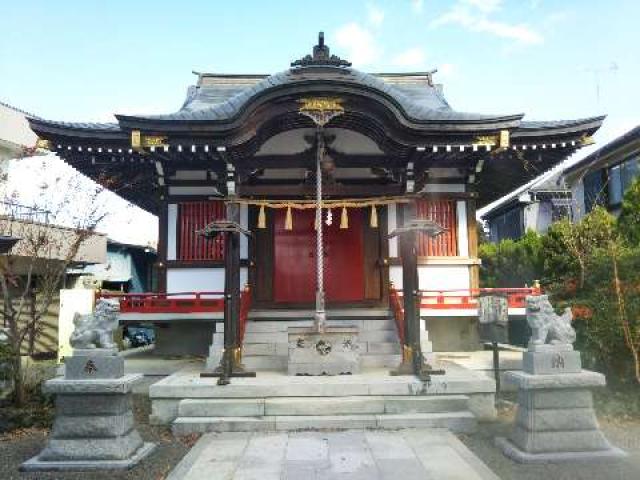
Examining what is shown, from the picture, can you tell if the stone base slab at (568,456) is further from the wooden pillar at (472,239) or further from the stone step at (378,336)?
the wooden pillar at (472,239)

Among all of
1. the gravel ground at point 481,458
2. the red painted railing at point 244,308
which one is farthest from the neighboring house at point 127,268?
the gravel ground at point 481,458

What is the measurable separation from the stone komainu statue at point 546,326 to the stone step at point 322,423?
1748 mm

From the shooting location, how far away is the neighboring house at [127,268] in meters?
29.8

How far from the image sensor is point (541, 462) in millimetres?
6125

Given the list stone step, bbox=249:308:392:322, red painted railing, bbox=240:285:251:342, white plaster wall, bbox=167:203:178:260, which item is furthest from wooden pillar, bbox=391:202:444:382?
white plaster wall, bbox=167:203:178:260

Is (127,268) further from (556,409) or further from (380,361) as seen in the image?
(556,409)

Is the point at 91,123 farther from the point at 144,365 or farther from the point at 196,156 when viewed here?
the point at 144,365

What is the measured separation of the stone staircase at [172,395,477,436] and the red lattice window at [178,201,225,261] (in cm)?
469

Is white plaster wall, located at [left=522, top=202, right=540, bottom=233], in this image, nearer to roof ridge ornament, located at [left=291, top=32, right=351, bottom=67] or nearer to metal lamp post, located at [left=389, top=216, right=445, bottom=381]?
roof ridge ornament, located at [left=291, top=32, right=351, bottom=67]

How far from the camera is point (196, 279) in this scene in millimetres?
12094

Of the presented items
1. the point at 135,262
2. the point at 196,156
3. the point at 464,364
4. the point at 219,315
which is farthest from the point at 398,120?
the point at 135,262

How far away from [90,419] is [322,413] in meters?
3.21

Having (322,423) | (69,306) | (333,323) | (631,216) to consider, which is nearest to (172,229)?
(69,306)

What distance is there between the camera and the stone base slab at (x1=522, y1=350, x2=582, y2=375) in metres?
6.52
